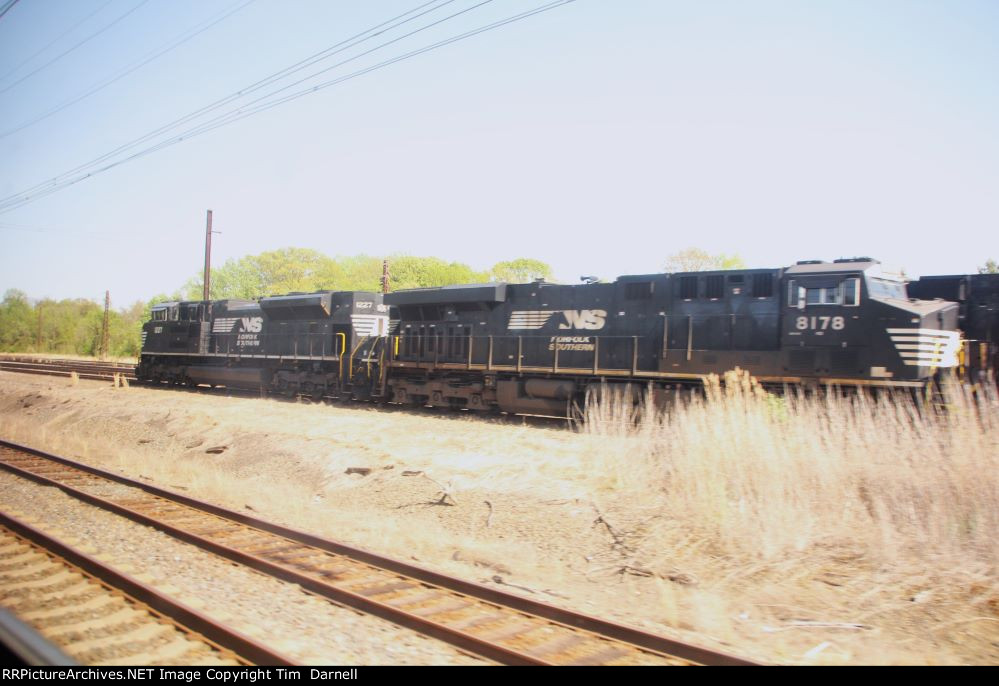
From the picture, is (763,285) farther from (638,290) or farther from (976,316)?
(976,316)

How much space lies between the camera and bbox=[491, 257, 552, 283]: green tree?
66.6m

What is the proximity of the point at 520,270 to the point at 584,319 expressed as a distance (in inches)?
2115

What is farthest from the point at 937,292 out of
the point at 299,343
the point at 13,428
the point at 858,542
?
the point at 13,428

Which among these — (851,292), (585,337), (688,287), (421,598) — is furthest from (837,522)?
(585,337)

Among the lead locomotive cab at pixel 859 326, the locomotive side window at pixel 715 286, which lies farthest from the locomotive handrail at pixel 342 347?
the lead locomotive cab at pixel 859 326

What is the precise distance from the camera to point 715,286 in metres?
13.3

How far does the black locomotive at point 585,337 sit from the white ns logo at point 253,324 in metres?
0.04

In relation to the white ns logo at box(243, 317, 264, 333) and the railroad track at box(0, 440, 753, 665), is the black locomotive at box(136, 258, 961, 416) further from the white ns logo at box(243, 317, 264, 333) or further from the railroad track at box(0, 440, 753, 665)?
the railroad track at box(0, 440, 753, 665)

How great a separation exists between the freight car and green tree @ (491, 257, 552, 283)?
174 ft

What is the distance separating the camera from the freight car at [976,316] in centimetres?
1212
